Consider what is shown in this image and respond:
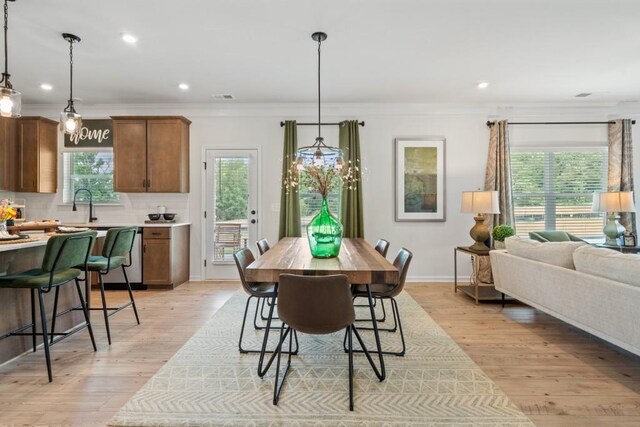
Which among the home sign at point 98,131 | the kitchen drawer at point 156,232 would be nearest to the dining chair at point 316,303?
the kitchen drawer at point 156,232

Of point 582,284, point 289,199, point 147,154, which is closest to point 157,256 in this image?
point 147,154

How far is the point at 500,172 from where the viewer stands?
507cm

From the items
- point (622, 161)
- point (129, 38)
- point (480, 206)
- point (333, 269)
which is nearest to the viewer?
point (333, 269)

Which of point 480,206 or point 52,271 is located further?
point 480,206

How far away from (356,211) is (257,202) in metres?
1.49

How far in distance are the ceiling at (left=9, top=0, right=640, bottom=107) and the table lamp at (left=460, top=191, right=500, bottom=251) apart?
1413 millimetres

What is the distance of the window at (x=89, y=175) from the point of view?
5.29 metres

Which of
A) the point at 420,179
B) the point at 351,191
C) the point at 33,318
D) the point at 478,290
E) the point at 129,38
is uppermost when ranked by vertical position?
the point at 129,38

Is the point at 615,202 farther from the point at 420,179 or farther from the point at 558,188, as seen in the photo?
the point at 420,179

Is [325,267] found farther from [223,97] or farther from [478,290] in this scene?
[223,97]

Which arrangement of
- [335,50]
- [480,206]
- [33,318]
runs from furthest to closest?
1. [480,206]
2. [335,50]
3. [33,318]

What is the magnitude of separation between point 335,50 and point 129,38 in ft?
6.29

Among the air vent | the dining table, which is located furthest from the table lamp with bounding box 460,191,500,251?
the air vent

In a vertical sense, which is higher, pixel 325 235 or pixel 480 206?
pixel 480 206
